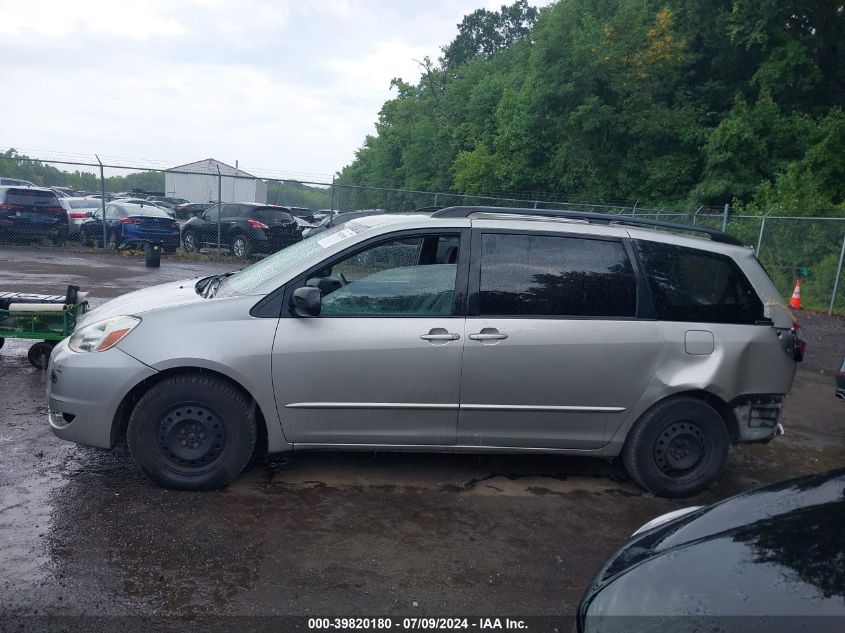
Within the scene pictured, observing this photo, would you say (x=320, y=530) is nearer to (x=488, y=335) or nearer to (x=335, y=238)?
(x=488, y=335)

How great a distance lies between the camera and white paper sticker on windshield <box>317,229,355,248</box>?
15.2 feet

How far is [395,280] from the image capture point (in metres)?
4.46

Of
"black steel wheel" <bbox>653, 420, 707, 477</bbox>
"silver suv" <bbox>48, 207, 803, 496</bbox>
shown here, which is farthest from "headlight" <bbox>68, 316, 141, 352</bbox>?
"black steel wheel" <bbox>653, 420, 707, 477</bbox>

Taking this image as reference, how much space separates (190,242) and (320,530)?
16.7 meters

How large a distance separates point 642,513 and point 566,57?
2643 cm

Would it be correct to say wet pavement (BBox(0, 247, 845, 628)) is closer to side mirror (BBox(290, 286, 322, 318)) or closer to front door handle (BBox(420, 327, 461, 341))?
front door handle (BBox(420, 327, 461, 341))

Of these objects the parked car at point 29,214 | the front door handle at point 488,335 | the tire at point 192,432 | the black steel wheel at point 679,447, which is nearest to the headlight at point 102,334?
the tire at point 192,432

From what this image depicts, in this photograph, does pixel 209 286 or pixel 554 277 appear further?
pixel 209 286

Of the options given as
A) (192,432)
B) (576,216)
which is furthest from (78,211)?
(576,216)

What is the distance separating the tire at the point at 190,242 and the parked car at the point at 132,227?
1.76 feet

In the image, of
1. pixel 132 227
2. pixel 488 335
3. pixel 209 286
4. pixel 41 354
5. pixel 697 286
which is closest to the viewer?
pixel 488 335

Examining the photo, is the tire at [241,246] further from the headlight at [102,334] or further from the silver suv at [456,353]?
the headlight at [102,334]

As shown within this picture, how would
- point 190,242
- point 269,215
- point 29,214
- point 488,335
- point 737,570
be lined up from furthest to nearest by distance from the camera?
point 190,242 < point 269,215 < point 29,214 < point 488,335 < point 737,570

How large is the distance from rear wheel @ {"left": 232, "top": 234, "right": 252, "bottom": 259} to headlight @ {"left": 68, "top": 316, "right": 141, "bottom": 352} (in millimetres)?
14343
